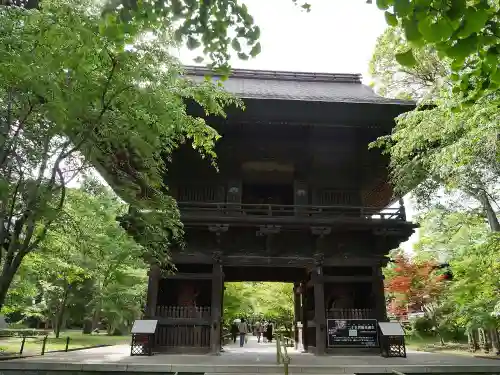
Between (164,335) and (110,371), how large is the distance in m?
2.47

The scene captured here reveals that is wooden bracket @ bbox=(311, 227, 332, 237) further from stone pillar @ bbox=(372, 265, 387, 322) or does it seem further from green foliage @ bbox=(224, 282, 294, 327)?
green foliage @ bbox=(224, 282, 294, 327)

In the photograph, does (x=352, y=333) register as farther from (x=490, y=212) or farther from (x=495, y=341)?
(x=495, y=341)

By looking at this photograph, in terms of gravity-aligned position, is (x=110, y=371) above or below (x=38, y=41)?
below

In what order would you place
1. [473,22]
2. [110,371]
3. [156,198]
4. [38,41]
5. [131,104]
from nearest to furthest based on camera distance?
[473,22] → [38,41] → [131,104] → [156,198] → [110,371]

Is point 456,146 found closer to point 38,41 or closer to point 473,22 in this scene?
point 473,22

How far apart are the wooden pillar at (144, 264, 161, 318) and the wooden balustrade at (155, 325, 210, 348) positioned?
0.52 m

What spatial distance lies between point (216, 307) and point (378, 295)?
4.95m

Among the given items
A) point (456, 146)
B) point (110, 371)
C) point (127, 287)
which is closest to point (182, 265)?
point (110, 371)

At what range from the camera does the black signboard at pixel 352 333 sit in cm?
1060

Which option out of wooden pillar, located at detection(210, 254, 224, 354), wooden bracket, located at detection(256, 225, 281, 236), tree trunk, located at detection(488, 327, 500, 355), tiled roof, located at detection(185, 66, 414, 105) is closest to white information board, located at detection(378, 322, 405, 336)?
wooden bracket, located at detection(256, 225, 281, 236)

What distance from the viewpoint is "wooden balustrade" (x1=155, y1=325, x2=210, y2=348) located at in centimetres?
1044

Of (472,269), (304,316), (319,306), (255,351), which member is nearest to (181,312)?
(319,306)

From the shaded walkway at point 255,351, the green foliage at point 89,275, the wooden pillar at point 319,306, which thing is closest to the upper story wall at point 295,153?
the wooden pillar at point 319,306

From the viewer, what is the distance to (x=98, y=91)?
162 inches
